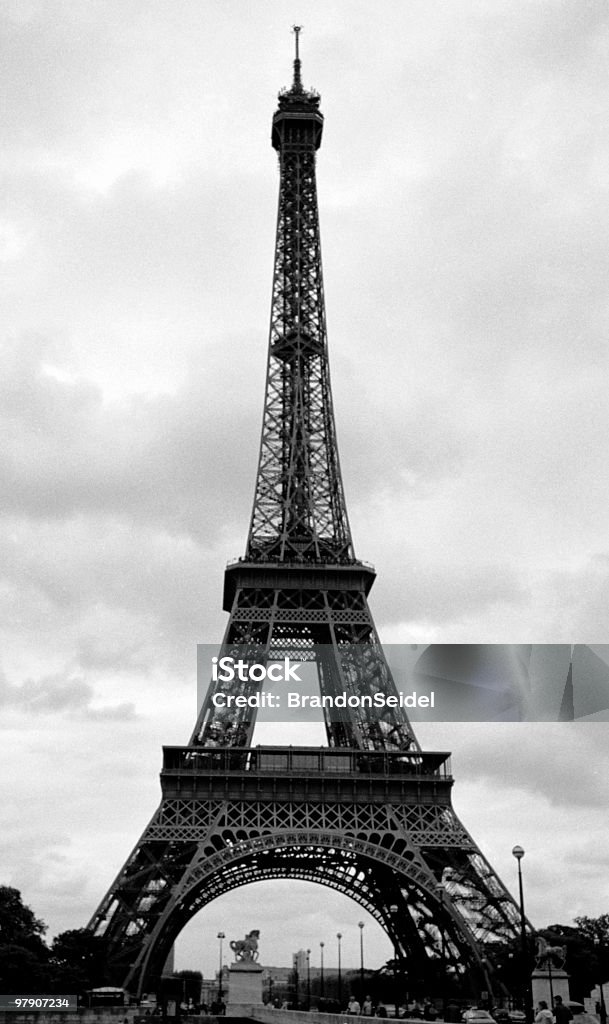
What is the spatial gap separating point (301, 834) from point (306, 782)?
11.6 feet

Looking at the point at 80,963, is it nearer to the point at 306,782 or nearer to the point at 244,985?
the point at 244,985

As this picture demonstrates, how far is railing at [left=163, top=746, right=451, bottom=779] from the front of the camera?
243ft

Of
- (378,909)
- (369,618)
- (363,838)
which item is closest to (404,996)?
(378,909)

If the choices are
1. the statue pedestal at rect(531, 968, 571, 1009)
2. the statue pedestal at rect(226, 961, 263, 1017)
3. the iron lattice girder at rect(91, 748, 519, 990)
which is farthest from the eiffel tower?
the statue pedestal at rect(531, 968, 571, 1009)

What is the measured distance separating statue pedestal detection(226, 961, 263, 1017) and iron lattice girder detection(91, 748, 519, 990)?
5072 millimetres

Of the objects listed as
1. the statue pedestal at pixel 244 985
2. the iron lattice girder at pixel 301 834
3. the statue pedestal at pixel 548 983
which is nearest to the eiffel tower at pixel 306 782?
the iron lattice girder at pixel 301 834

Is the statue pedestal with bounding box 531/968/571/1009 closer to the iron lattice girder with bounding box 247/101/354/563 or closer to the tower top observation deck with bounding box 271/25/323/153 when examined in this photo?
the iron lattice girder with bounding box 247/101/354/563

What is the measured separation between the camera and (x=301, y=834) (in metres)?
71.2

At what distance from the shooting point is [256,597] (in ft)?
269

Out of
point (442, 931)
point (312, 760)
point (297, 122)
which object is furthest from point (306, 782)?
point (297, 122)

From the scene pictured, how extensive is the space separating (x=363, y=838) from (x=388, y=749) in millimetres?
6524

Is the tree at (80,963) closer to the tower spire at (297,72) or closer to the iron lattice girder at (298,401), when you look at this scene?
the iron lattice girder at (298,401)

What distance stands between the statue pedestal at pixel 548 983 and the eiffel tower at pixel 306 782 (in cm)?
2078

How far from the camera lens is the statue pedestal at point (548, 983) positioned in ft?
148
